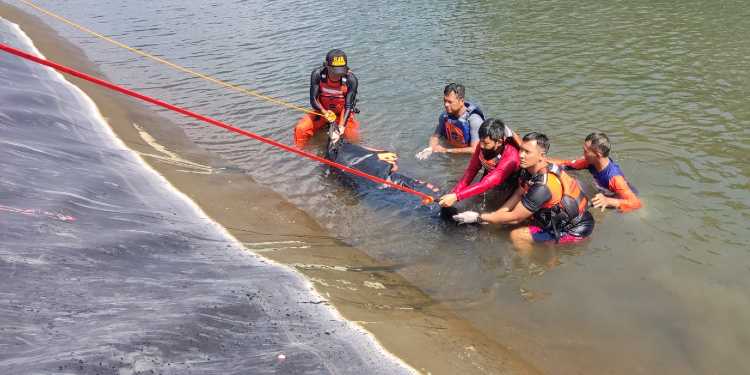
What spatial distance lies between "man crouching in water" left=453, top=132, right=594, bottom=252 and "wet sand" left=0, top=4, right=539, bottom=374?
138 cm

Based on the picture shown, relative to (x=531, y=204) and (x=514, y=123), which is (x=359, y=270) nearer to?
(x=531, y=204)

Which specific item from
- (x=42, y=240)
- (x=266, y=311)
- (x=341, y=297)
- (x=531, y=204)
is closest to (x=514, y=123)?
(x=531, y=204)

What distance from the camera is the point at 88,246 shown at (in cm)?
417

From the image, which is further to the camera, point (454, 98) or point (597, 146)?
point (454, 98)

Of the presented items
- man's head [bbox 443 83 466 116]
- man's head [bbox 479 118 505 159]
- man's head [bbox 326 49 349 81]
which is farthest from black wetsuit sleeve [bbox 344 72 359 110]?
man's head [bbox 479 118 505 159]

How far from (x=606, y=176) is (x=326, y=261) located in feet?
11.6

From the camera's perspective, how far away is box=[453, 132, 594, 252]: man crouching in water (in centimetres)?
506

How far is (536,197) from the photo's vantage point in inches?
202

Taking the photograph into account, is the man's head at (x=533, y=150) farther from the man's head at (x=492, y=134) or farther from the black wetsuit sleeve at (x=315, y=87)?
the black wetsuit sleeve at (x=315, y=87)

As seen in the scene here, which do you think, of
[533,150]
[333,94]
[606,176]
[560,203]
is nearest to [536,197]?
[560,203]

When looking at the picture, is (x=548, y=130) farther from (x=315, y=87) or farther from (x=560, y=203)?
Answer: (x=315, y=87)

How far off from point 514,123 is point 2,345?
7746mm

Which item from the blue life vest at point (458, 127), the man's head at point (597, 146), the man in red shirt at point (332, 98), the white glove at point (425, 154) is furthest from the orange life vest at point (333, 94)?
the man's head at point (597, 146)

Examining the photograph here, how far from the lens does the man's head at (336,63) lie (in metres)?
7.96
